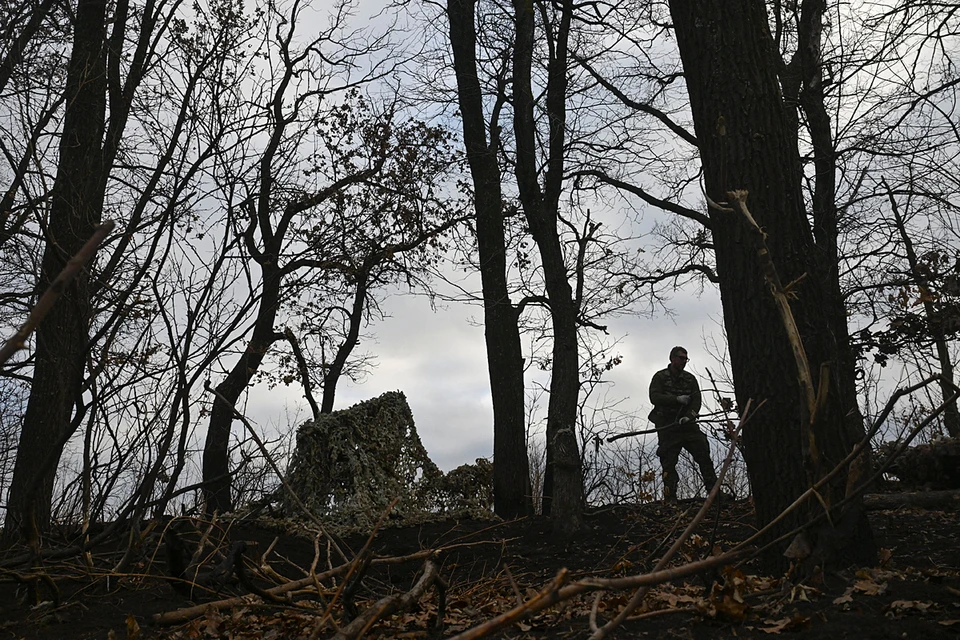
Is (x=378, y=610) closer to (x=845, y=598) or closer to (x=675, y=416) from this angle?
(x=845, y=598)

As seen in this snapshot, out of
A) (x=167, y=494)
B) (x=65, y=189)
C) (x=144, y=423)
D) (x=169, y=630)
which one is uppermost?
(x=65, y=189)

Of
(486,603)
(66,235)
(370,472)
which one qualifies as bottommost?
(486,603)

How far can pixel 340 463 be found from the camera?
8531mm

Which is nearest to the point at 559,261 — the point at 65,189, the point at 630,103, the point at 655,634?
the point at 630,103

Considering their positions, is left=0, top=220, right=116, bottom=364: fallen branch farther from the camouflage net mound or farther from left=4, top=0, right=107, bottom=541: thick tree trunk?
the camouflage net mound

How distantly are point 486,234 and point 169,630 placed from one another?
7672 mm

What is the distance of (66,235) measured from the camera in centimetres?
646

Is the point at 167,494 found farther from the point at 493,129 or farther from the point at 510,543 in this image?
the point at 493,129

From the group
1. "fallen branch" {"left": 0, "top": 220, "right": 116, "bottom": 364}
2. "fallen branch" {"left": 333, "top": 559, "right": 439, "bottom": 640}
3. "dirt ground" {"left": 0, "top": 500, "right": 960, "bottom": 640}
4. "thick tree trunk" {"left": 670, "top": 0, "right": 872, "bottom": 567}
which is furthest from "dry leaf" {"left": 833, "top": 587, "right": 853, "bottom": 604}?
"fallen branch" {"left": 0, "top": 220, "right": 116, "bottom": 364}

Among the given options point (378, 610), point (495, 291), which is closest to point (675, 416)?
point (495, 291)

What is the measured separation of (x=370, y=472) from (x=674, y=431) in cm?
385

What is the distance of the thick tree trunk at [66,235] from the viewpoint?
580cm

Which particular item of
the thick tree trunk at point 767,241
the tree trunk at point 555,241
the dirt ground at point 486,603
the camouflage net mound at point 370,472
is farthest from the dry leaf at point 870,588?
the camouflage net mound at point 370,472

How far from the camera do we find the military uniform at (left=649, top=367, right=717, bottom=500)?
32.6ft
